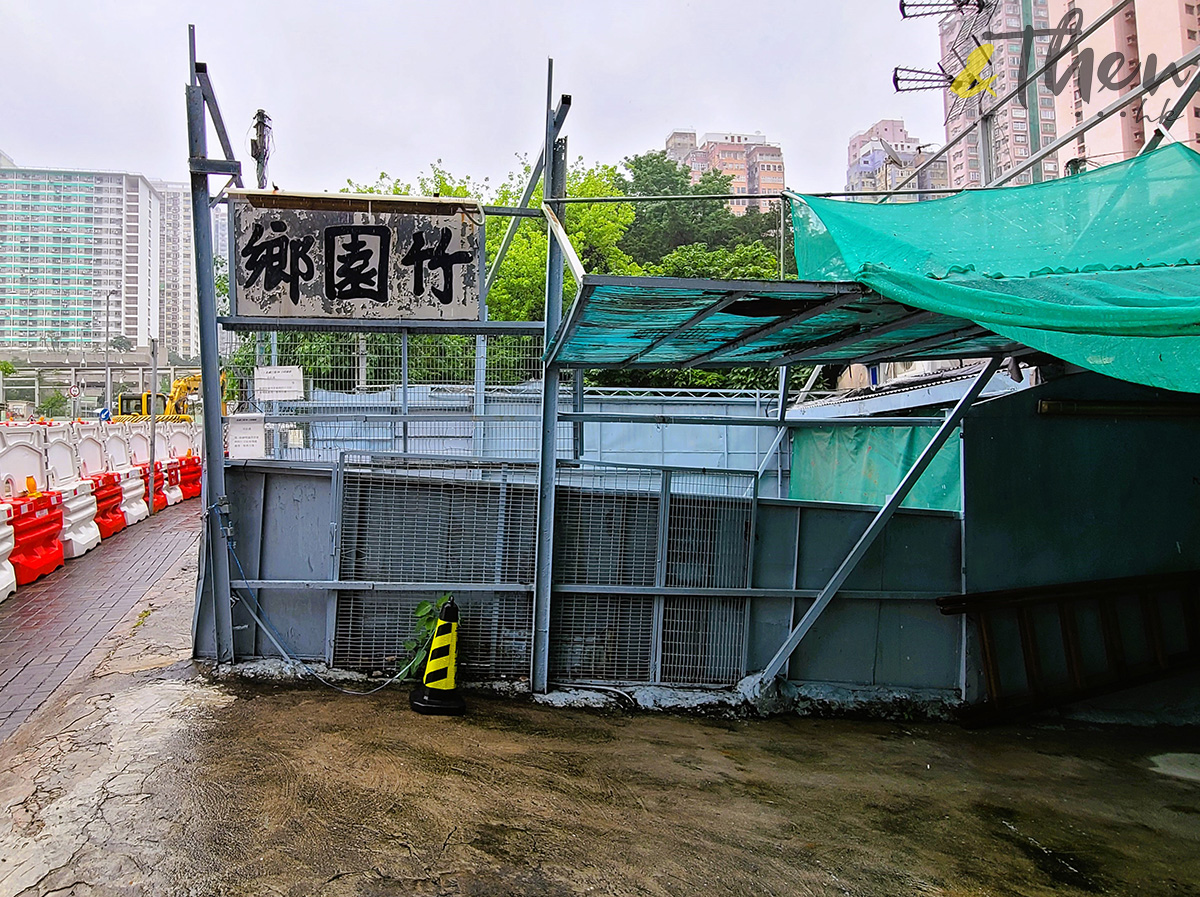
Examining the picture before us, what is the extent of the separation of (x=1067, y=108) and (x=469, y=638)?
2906 centimetres

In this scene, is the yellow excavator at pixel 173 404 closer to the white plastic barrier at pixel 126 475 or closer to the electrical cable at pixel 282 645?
the white plastic barrier at pixel 126 475

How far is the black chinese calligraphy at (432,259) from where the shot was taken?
613cm

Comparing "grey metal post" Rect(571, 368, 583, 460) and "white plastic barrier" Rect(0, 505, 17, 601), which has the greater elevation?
"grey metal post" Rect(571, 368, 583, 460)

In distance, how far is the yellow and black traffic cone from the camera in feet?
18.0

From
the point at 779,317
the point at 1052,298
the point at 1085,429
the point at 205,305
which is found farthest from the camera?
the point at 1085,429

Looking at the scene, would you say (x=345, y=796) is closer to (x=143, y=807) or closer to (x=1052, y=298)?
(x=143, y=807)

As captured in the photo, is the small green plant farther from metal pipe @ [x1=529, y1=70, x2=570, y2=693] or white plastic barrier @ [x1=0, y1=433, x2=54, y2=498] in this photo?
white plastic barrier @ [x1=0, y1=433, x2=54, y2=498]

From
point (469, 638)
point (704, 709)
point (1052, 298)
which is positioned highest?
point (1052, 298)

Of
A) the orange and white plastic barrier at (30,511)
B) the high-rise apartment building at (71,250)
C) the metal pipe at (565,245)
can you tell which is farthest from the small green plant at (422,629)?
the high-rise apartment building at (71,250)

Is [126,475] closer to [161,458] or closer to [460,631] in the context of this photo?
[161,458]

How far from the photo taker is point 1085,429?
6.84 meters

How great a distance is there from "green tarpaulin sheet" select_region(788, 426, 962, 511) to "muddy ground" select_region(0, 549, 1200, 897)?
2451mm

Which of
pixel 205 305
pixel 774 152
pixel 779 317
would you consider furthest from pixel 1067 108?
pixel 774 152

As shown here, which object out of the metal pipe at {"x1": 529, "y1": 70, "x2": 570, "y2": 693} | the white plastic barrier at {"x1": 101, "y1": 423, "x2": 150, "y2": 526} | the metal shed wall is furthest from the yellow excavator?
the metal shed wall
